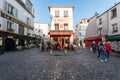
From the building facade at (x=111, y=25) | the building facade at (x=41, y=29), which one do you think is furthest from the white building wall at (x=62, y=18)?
the building facade at (x=41, y=29)

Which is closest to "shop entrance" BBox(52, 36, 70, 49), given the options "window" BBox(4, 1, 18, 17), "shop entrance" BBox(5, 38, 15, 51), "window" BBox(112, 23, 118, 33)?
"shop entrance" BBox(5, 38, 15, 51)

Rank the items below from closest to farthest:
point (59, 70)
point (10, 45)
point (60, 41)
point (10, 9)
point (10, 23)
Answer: point (59, 70) < point (10, 23) < point (10, 9) < point (10, 45) < point (60, 41)

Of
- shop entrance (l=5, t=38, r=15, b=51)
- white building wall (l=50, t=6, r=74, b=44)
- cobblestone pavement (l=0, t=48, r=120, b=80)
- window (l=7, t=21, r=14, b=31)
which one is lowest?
cobblestone pavement (l=0, t=48, r=120, b=80)

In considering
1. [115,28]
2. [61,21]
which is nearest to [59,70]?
[115,28]

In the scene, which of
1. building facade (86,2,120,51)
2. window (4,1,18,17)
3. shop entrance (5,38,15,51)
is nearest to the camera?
window (4,1,18,17)

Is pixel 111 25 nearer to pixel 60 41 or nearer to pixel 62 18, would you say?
pixel 62 18

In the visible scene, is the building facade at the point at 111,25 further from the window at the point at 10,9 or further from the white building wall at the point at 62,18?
the window at the point at 10,9

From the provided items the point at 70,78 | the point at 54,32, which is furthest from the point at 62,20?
the point at 70,78

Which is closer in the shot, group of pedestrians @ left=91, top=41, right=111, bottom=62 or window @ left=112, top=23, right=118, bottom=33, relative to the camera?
group of pedestrians @ left=91, top=41, right=111, bottom=62

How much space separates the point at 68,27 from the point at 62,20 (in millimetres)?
2003

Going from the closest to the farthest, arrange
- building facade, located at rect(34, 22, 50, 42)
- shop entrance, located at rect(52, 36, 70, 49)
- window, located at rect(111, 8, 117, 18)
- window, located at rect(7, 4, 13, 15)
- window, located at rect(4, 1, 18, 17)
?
1. window, located at rect(4, 1, 18, 17)
2. window, located at rect(7, 4, 13, 15)
3. window, located at rect(111, 8, 117, 18)
4. shop entrance, located at rect(52, 36, 70, 49)
5. building facade, located at rect(34, 22, 50, 42)

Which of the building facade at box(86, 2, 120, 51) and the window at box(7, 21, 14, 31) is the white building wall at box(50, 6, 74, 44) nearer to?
the building facade at box(86, 2, 120, 51)

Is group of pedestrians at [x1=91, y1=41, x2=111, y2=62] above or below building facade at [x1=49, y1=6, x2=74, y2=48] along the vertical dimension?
below

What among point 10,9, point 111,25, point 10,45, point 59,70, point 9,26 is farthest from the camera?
point 111,25
